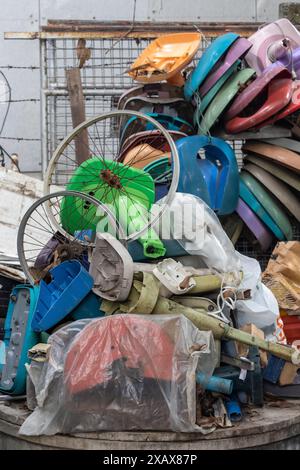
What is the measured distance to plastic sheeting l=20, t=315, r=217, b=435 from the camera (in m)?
3.81

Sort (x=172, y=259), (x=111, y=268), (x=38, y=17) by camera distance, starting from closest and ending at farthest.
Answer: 1. (x=111, y=268)
2. (x=172, y=259)
3. (x=38, y=17)

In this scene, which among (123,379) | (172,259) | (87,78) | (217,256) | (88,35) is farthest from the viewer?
(87,78)

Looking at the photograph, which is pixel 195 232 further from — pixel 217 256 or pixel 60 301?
pixel 60 301

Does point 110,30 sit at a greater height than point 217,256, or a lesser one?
greater

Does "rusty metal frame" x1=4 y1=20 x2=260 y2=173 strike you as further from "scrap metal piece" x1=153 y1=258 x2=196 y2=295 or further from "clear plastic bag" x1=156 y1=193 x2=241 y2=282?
"scrap metal piece" x1=153 y1=258 x2=196 y2=295

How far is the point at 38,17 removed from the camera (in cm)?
948

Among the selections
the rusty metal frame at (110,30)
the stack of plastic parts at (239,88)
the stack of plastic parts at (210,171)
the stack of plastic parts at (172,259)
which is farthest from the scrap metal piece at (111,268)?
the rusty metal frame at (110,30)

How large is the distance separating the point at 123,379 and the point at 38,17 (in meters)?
6.63

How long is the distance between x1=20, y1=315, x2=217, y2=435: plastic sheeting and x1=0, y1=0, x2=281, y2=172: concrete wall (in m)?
5.37

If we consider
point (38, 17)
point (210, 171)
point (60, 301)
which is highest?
point (38, 17)

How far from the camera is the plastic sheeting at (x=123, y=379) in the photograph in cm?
381

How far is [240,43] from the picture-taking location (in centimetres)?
580

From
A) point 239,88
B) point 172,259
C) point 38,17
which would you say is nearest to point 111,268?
point 172,259

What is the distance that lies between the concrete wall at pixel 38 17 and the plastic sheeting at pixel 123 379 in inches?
211
